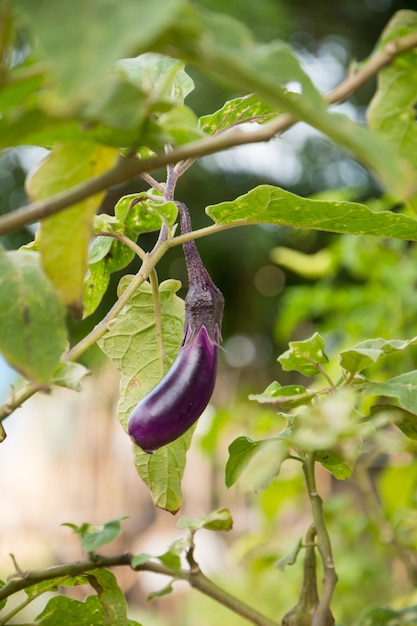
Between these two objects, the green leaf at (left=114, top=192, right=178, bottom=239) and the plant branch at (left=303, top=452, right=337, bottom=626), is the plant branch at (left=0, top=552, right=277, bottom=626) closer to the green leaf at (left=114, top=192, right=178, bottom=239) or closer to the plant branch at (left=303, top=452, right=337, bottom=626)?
the plant branch at (left=303, top=452, right=337, bottom=626)

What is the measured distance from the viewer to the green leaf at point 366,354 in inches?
12.6

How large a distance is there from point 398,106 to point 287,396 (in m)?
0.14

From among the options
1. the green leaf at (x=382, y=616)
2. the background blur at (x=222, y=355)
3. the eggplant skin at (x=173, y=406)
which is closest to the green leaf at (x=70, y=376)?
the eggplant skin at (x=173, y=406)

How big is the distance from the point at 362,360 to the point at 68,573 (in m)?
0.17

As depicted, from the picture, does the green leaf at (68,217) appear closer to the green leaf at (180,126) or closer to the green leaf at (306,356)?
the green leaf at (180,126)

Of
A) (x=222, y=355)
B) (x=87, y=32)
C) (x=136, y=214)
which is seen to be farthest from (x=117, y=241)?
(x=222, y=355)

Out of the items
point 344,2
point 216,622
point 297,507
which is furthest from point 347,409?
point 344,2

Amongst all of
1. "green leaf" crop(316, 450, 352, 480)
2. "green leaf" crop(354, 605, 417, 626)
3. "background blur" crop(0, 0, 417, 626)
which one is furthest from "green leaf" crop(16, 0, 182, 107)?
"background blur" crop(0, 0, 417, 626)

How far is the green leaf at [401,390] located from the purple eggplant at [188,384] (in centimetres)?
7

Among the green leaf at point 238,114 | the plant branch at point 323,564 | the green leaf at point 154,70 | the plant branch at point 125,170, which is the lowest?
the plant branch at point 323,564

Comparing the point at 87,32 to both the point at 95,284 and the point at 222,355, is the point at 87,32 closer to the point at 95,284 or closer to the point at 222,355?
the point at 95,284

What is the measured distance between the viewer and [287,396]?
0.35 metres

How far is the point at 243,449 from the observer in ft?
1.18

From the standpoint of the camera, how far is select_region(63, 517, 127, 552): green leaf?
371 mm
